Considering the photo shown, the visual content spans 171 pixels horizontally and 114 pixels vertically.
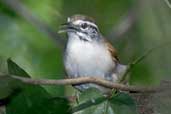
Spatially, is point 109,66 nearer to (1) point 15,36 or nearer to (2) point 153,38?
(1) point 15,36

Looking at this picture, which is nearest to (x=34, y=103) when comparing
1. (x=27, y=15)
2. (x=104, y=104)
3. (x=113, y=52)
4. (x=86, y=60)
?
(x=104, y=104)

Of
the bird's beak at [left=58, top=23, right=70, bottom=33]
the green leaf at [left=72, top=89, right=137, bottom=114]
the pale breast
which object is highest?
the bird's beak at [left=58, top=23, right=70, bottom=33]

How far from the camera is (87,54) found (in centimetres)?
438

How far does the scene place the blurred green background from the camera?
253 centimetres

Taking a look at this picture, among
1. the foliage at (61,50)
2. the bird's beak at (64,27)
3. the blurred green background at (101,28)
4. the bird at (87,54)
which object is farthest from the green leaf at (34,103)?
the bird's beak at (64,27)

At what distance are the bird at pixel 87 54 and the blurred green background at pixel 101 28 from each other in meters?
0.14

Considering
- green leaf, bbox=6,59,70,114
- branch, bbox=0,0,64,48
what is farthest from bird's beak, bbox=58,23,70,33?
green leaf, bbox=6,59,70,114

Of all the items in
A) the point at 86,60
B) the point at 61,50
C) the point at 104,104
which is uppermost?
the point at 61,50

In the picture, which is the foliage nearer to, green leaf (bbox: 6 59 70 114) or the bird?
green leaf (bbox: 6 59 70 114)

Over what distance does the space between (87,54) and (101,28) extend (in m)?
1.71

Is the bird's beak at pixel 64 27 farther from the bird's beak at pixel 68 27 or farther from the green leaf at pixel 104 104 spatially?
the green leaf at pixel 104 104

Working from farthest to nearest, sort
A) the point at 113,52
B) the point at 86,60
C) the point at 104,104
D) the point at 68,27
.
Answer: the point at 113,52
the point at 68,27
the point at 86,60
the point at 104,104

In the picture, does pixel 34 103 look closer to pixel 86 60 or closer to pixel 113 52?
pixel 86 60

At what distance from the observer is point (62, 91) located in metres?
3.63
